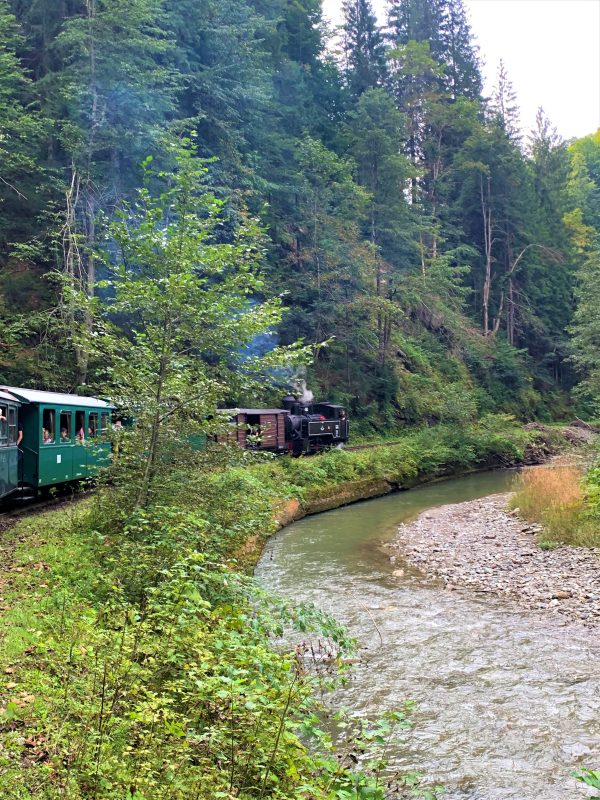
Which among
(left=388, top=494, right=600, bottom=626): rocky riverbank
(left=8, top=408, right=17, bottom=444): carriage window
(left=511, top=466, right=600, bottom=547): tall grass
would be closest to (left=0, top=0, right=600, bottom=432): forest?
(left=8, top=408, right=17, bottom=444): carriage window

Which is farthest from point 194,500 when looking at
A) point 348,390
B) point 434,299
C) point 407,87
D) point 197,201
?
point 407,87

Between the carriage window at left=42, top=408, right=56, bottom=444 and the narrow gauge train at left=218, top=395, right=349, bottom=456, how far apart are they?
Answer: 8.92m

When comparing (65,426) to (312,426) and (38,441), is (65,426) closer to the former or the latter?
(38,441)

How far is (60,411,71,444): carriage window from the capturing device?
14.5 m

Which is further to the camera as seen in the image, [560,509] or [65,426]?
[65,426]

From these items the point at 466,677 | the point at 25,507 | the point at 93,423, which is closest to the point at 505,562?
the point at 466,677

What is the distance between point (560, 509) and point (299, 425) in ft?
Result: 42.7

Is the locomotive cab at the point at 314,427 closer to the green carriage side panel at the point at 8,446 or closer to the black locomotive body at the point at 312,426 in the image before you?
the black locomotive body at the point at 312,426

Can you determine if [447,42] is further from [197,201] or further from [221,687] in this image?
[221,687]

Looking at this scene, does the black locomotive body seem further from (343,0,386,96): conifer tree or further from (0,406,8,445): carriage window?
(343,0,386,96): conifer tree

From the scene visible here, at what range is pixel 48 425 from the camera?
1380 cm

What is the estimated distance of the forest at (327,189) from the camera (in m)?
23.2

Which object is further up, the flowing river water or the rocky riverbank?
the rocky riverbank

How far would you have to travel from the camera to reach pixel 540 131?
58.3 metres
